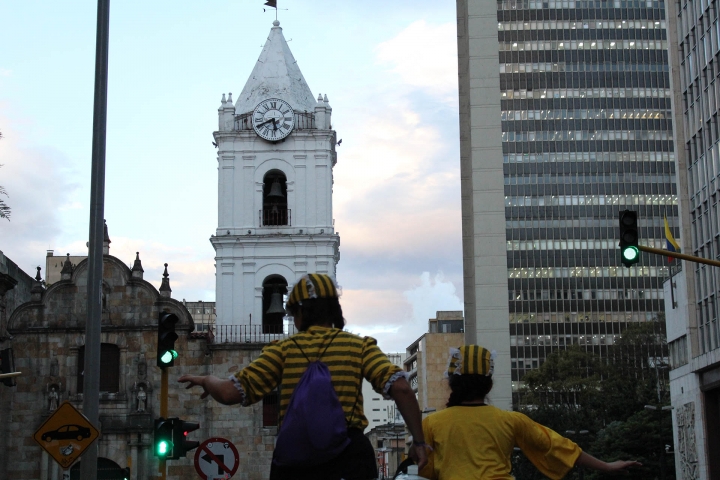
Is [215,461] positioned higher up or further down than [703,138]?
further down

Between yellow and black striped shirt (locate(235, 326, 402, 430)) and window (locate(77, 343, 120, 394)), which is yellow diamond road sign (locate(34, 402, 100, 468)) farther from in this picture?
window (locate(77, 343, 120, 394))

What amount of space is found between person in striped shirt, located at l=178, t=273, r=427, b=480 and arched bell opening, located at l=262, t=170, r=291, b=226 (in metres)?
43.3

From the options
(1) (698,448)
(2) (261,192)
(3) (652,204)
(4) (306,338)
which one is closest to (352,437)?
(4) (306,338)

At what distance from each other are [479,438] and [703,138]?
1530 inches

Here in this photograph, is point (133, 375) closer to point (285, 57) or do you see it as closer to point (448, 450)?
point (285, 57)

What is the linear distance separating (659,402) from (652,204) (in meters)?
42.8

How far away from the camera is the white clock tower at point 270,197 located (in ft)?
161

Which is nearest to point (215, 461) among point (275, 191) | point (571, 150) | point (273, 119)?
point (275, 191)

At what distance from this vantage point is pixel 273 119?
167ft

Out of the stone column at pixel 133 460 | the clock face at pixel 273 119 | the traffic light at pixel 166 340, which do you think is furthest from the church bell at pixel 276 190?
the traffic light at pixel 166 340

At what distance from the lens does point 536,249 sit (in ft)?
366

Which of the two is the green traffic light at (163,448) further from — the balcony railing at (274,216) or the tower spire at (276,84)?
the tower spire at (276,84)

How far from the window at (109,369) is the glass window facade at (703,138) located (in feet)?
69.9

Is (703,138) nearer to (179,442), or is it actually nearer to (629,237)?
(629,237)
